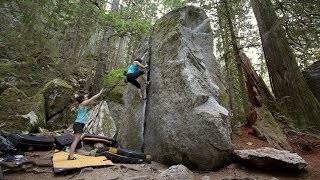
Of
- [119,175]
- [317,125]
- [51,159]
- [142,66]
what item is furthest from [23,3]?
[317,125]

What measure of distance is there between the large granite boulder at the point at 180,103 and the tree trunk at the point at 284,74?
2.49 m

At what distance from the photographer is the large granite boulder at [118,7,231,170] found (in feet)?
21.9

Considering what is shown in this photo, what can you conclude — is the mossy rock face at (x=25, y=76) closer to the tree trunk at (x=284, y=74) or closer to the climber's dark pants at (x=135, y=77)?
the climber's dark pants at (x=135, y=77)

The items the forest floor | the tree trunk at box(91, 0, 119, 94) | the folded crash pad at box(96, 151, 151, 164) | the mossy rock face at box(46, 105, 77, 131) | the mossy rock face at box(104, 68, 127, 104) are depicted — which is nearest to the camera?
the forest floor

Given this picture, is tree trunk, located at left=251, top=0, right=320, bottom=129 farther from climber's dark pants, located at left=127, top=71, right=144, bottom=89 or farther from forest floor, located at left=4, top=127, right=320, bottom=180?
climber's dark pants, located at left=127, top=71, right=144, bottom=89

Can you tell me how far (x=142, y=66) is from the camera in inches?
317

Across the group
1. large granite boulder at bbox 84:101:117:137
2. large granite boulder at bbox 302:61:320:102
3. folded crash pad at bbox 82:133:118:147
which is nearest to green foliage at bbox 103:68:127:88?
large granite boulder at bbox 84:101:117:137

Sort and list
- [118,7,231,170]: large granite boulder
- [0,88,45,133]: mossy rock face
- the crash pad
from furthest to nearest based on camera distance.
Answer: [0,88,45,133]: mossy rock face, [118,7,231,170]: large granite boulder, the crash pad

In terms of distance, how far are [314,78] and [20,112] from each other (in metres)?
11.2

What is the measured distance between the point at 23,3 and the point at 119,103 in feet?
17.6

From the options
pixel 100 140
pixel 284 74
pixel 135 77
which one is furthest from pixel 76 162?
pixel 284 74

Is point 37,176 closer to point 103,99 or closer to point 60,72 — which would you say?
point 103,99

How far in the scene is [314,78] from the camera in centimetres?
1013

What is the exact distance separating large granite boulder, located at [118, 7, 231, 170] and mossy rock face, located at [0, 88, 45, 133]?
4.17 m
